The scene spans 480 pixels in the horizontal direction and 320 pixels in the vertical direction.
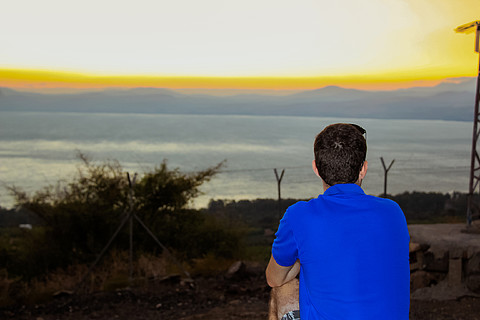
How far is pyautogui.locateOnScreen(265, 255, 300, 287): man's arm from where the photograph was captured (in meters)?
2.00

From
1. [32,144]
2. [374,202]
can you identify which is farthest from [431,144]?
[374,202]

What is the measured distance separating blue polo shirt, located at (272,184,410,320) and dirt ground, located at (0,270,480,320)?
4.46m

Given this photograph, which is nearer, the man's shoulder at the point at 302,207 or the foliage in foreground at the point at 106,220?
the man's shoulder at the point at 302,207

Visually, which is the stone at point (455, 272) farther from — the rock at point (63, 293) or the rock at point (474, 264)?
the rock at point (63, 293)

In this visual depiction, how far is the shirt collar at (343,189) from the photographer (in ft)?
6.08

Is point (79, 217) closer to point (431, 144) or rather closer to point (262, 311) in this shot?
point (262, 311)

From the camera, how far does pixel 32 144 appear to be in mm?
39188

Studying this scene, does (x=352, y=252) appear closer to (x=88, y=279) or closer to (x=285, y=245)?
(x=285, y=245)

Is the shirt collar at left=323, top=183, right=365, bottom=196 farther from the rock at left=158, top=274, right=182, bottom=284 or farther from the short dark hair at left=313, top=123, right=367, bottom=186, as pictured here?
the rock at left=158, top=274, right=182, bottom=284

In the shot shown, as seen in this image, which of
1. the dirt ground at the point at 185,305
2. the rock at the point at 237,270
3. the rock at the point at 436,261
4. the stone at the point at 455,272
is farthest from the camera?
the rock at the point at 237,270

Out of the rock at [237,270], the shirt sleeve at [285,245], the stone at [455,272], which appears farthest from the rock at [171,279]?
the shirt sleeve at [285,245]

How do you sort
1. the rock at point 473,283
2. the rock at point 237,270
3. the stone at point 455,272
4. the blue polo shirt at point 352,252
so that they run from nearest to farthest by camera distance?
the blue polo shirt at point 352,252, the rock at point 473,283, the stone at point 455,272, the rock at point 237,270

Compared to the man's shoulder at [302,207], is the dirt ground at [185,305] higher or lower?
lower

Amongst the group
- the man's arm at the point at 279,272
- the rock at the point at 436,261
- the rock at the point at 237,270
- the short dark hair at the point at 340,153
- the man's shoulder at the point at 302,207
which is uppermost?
the short dark hair at the point at 340,153
